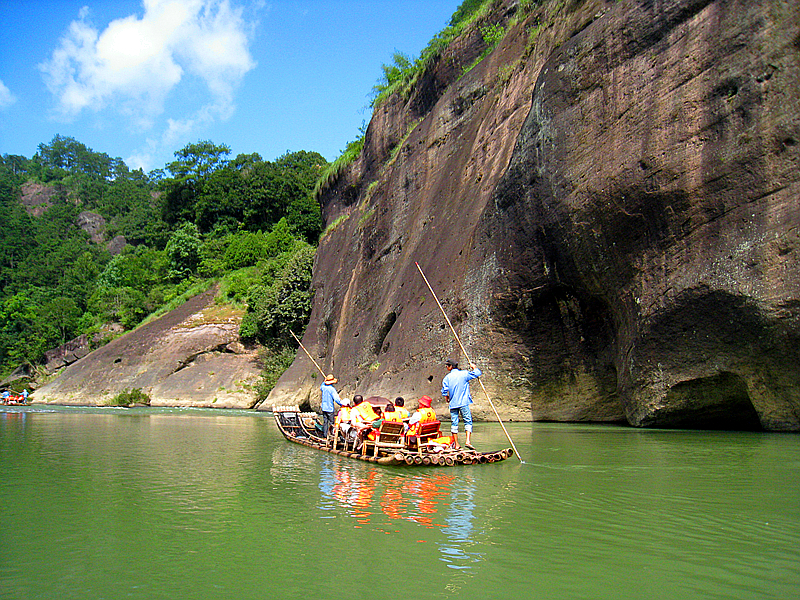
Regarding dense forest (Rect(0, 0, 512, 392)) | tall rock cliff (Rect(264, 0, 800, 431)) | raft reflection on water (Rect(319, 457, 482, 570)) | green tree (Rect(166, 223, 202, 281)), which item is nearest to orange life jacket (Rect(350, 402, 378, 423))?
raft reflection on water (Rect(319, 457, 482, 570))

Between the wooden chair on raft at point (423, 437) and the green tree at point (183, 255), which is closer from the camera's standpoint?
the wooden chair on raft at point (423, 437)

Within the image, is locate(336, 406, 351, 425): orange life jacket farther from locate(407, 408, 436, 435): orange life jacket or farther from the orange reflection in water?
the orange reflection in water

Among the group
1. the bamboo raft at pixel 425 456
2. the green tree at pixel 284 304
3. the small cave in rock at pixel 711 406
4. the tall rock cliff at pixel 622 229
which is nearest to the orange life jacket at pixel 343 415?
the bamboo raft at pixel 425 456

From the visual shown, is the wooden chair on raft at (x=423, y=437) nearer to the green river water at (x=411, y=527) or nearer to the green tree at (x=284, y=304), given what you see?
the green river water at (x=411, y=527)

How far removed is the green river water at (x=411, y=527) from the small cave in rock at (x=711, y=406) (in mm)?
2425

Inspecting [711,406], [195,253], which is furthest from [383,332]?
[195,253]

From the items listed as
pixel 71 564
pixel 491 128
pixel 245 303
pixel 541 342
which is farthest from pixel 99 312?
pixel 71 564

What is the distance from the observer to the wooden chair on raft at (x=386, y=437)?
10.9 metres

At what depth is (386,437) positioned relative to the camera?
11078 mm

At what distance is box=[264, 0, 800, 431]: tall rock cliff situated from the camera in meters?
12.0

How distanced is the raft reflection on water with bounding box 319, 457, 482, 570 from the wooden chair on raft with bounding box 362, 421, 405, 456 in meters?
0.59

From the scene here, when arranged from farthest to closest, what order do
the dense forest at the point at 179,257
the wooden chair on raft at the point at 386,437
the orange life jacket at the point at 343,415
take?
the dense forest at the point at 179,257 < the orange life jacket at the point at 343,415 < the wooden chair on raft at the point at 386,437

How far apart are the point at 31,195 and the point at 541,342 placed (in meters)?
100

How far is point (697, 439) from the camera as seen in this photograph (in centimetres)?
1254
